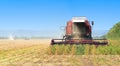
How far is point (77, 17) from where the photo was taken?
32.6 m

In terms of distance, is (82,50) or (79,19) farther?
(79,19)

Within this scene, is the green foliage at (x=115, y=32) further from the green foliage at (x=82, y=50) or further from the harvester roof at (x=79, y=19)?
the green foliage at (x=82, y=50)

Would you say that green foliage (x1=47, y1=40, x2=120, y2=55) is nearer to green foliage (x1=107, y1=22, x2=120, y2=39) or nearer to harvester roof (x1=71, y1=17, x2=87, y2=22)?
harvester roof (x1=71, y1=17, x2=87, y2=22)

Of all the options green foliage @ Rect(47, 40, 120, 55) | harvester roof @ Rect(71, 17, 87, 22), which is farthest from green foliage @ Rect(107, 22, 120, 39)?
green foliage @ Rect(47, 40, 120, 55)

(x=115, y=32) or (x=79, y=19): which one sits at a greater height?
(x=79, y=19)

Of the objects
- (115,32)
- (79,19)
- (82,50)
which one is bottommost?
(82,50)

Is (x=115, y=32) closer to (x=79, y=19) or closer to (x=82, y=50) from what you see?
(x=79, y=19)

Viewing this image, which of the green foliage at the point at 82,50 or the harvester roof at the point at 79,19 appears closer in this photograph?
the green foliage at the point at 82,50

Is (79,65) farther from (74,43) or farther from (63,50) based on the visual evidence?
(74,43)

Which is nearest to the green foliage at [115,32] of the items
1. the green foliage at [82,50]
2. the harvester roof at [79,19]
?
the harvester roof at [79,19]

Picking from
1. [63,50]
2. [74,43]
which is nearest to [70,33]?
[74,43]

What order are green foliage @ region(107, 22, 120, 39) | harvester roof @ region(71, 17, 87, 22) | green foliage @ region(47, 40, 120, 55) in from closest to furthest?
1. green foliage @ region(47, 40, 120, 55)
2. harvester roof @ region(71, 17, 87, 22)
3. green foliage @ region(107, 22, 120, 39)

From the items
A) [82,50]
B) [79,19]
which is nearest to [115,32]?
[79,19]

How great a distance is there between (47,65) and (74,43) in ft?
41.4
